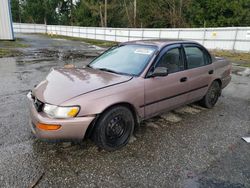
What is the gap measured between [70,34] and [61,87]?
117 ft

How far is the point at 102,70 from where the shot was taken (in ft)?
12.1

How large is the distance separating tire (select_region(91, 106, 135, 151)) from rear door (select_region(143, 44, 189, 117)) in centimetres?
41

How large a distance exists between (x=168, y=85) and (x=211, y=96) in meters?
1.73

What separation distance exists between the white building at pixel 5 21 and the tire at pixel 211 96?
1779 cm

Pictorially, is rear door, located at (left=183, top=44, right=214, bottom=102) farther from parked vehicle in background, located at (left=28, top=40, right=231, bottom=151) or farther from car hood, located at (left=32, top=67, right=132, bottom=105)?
car hood, located at (left=32, top=67, right=132, bottom=105)

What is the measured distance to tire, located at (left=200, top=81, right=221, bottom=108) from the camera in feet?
15.4

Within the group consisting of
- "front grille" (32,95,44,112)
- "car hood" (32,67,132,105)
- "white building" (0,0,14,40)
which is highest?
"white building" (0,0,14,40)

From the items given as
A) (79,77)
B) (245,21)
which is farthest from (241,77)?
(245,21)

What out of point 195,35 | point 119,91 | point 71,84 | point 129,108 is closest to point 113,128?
point 129,108

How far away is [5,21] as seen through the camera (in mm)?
17094

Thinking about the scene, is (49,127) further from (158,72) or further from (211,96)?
(211,96)

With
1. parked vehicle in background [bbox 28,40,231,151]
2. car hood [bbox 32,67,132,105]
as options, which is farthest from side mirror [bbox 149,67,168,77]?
car hood [bbox 32,67,132,105]

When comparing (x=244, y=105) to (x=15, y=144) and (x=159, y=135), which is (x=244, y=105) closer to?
(x=159, y=135)

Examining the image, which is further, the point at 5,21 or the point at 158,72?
the point at 5,21
